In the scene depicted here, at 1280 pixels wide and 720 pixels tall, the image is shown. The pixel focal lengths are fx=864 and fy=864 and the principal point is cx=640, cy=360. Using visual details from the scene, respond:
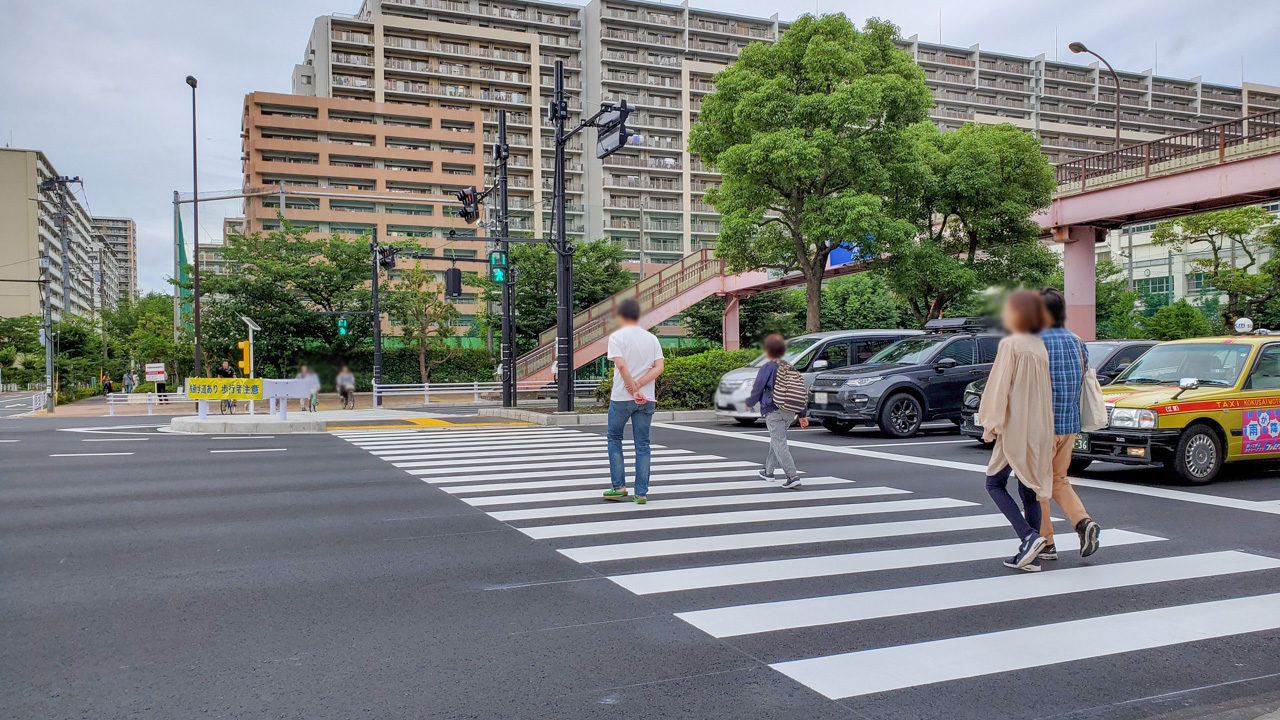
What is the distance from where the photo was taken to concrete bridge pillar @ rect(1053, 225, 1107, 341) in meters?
→ 24.5

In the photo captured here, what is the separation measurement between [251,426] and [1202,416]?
16737mm

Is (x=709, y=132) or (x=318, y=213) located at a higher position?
(x=318, y=213)

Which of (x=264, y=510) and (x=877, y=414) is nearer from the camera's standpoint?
(x=264, y=510)

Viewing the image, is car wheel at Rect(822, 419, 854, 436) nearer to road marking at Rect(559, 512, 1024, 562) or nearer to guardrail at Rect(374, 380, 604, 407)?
road marking at Rect(559, 512, 1024, 562)

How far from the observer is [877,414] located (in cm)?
1420

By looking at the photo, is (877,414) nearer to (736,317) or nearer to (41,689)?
(41,689)

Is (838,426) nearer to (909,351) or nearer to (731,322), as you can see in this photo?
(909,351)

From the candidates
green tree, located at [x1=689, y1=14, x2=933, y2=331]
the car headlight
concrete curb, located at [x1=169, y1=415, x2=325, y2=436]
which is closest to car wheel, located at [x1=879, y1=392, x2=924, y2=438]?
the car headlight

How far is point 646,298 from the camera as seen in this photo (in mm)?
32406

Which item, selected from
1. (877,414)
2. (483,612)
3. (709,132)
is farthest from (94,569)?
(709,132)

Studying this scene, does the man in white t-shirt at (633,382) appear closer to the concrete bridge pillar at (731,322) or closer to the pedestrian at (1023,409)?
the pedestrian at (1023,409)

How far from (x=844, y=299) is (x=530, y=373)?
24071 millimetres

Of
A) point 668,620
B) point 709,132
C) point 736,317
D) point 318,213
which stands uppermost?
point 318,213

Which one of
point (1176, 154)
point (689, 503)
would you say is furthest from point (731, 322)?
point (689, 503)
